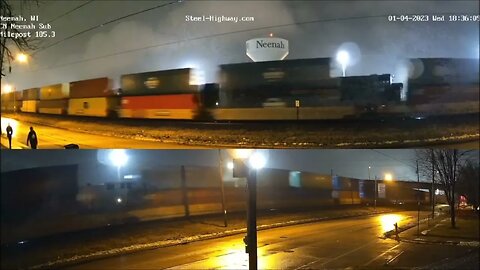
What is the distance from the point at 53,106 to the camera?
2.57 metres

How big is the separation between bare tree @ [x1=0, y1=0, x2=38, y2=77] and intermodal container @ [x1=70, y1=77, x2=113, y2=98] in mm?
403

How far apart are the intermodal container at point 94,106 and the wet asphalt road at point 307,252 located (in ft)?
3.82

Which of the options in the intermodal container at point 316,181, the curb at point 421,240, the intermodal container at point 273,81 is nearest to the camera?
the intermodal container at point 273,81

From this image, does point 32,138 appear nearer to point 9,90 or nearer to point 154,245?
point 9,90

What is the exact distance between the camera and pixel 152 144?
269cm

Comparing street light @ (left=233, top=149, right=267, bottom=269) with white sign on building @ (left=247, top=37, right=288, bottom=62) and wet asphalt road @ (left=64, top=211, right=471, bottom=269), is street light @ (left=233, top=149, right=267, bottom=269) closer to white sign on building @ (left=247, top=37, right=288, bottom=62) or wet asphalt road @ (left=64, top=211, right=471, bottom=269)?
wet asphalt road @ (left=64, top=211, right=471, bottom=269)

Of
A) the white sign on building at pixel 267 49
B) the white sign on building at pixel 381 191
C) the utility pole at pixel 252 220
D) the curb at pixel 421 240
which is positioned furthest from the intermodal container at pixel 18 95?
the curb at pixel 421 240

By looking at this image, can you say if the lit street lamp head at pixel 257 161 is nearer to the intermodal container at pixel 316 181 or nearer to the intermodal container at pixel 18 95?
the intermodal container at pixel 316 181

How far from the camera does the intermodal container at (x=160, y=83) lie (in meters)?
2.46

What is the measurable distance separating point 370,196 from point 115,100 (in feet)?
6.42

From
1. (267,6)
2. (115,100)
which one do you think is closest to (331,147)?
(267,6)

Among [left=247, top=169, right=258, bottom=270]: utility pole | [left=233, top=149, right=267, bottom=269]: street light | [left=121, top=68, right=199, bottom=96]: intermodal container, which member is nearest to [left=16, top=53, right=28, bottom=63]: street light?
[left=121, top=68, right=199, bottom=96]: intermodal container

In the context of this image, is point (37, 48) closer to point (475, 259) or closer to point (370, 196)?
point (370, 196)

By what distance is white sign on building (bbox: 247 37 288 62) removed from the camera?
243 cm
